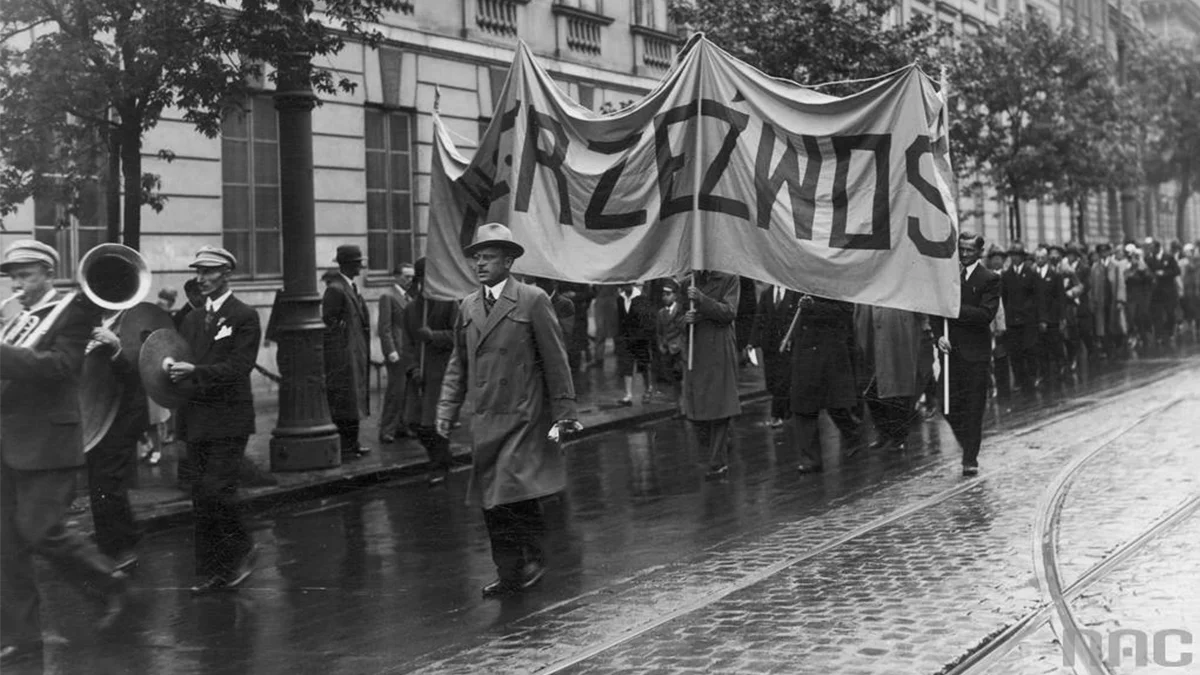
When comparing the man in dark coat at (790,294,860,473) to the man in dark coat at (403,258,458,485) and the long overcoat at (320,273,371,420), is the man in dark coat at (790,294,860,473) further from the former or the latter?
the long overcoat at (320,273,371,420)

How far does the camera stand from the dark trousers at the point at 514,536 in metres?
7.95

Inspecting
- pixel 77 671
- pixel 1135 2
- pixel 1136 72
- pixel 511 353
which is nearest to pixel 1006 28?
pixel 1136 72

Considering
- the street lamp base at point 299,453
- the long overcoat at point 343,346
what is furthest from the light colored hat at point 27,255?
the long overcoat at point 343,346

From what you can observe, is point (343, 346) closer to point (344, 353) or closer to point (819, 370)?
point (344, 353)

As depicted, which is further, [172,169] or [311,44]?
[172,169]

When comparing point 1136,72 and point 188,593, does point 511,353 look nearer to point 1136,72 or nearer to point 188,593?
point 188,593

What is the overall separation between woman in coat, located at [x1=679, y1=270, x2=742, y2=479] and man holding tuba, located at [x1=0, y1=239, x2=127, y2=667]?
5.74m

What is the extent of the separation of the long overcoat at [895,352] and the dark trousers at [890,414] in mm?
70

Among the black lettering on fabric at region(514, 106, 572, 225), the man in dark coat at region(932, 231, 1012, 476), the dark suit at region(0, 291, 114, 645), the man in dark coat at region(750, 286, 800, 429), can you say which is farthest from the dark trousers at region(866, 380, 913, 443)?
the dark suit at region(0, 291, 114, 645)

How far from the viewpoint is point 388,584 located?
8.40m

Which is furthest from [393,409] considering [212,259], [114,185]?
[212,259]

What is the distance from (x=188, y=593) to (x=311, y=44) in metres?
5.47

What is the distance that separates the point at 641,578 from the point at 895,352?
21.5ft

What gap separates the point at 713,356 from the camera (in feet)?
40.7
